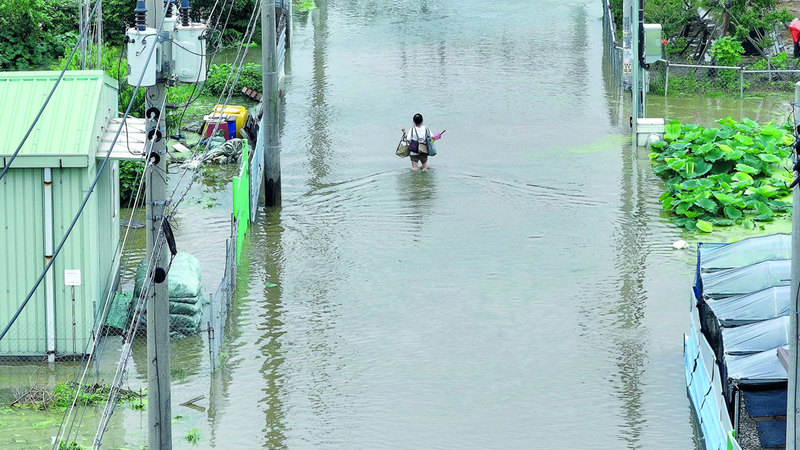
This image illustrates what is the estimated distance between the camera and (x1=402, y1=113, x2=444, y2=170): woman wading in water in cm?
2514

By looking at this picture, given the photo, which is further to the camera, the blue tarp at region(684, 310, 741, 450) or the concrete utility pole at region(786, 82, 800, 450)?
the blue tarp at region(684, 310, 741, 450)

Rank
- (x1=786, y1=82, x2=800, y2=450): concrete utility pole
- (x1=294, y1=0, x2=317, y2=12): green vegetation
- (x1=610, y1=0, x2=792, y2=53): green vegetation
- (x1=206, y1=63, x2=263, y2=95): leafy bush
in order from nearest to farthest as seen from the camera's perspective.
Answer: (x1=786, y1=82, x2=800, y2=450): concrete utility pole < (x1=206, y1=63, x2=263, y2=95): leafy bush < (x1=610, y1=0, x2=792, y2=53): green vegetation < (x1=294, y1=0, x2=317, y2=12): green vegetation

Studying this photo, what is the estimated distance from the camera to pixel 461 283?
768 inches

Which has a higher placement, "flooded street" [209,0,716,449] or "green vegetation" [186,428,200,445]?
"flooded street" [209,0,716,449]

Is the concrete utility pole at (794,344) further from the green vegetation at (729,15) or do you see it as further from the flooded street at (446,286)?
the green vegetation at (729,15)

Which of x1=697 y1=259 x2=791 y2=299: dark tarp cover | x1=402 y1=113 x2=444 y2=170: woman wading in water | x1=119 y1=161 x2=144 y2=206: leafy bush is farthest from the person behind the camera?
x1=402 y1=113 x2=444 y2=170: woman wading in water

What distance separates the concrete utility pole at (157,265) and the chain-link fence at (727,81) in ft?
74.5

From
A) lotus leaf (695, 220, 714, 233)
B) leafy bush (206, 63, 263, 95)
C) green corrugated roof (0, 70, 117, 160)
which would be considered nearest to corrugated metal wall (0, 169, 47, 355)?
green corrugated roof (0, 70, 117, 160)

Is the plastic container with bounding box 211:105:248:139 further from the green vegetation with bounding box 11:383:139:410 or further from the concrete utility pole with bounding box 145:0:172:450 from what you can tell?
the concrete utility pole with bounding box 145:0:172:450

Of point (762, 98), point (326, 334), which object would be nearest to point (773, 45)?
Result: point (762, 98)

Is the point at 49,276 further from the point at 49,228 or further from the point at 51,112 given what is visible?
the point at 51,112

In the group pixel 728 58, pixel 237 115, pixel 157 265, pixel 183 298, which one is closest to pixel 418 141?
pixel 237 115

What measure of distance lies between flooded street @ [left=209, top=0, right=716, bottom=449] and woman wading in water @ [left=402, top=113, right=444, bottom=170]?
367 mm

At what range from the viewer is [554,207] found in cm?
2316
